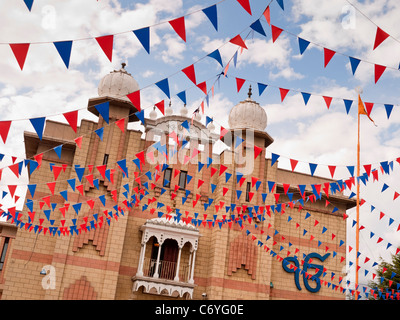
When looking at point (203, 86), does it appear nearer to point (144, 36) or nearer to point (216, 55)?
point (216, 55)

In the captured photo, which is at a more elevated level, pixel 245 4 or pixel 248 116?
pixel 248 116

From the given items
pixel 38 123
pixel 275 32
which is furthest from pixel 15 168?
pixel 275 32

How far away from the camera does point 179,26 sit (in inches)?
297

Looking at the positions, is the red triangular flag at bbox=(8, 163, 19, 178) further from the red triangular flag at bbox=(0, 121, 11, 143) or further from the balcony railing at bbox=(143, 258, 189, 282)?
the balcony railing at bbox=(143, 258, 189, 282)

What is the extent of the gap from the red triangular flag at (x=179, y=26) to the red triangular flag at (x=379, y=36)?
3.73 meters

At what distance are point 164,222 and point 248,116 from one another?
323 inches

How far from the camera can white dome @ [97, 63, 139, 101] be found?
22.7 m

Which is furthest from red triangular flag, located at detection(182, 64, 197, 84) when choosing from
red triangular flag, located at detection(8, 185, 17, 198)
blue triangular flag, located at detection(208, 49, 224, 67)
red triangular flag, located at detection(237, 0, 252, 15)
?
red triangular flag, located at detection(8, 185, 17, 198)

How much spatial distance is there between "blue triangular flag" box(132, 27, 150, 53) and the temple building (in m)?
10.6

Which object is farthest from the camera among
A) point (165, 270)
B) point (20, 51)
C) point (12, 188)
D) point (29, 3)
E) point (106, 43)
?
point (165, 270)

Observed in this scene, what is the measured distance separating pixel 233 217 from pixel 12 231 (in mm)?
15692

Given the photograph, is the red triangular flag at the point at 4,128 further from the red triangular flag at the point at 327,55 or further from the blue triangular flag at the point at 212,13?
the red triangular flag at the point at 327,55
